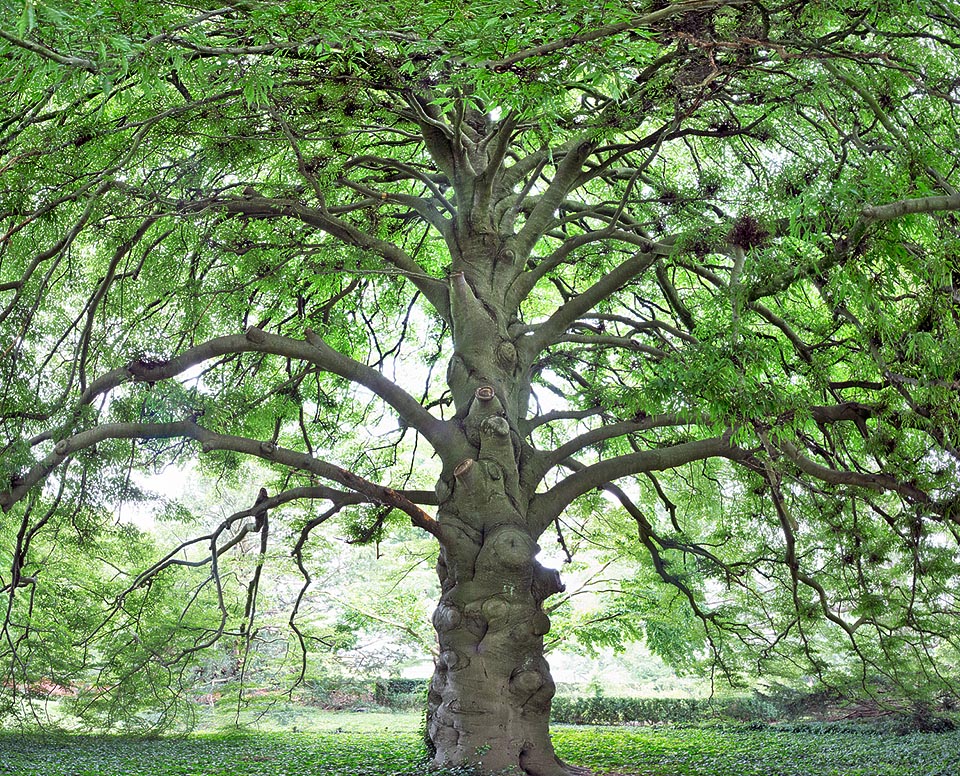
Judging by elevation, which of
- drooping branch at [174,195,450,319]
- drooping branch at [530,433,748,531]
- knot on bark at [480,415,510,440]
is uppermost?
→ drooping branch at [174,195,450,319]

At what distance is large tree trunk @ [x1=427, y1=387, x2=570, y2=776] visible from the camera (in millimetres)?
4715

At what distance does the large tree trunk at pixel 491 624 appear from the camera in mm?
4715

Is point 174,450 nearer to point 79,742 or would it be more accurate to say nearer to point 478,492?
point 478,492

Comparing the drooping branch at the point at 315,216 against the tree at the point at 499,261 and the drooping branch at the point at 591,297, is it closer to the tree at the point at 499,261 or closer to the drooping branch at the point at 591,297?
the tree at the point at 499,261

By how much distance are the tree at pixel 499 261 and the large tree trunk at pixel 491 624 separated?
19mm

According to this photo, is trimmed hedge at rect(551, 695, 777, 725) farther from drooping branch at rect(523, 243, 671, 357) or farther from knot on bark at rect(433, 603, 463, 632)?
drooping branch at rect(523, 243, 671, 357)

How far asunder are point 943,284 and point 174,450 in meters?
5.03

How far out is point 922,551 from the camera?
530 cm

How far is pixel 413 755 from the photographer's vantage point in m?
6.49

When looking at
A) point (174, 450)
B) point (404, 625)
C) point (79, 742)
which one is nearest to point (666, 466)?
point (174, 450)

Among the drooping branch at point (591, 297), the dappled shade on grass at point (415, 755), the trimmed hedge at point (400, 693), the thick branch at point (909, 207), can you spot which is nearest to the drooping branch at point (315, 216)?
the drooping branch at point (591, 297)

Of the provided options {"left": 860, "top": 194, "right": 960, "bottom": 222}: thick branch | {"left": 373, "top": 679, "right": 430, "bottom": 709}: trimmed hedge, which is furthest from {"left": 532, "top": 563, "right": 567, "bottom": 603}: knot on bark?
{"left": 373, "top": 679, "right": 430, "bottom": 709}: trimmed hedge

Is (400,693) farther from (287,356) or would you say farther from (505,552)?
(287,356)

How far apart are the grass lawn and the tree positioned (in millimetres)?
988
